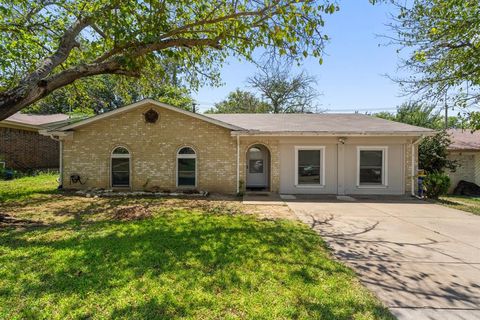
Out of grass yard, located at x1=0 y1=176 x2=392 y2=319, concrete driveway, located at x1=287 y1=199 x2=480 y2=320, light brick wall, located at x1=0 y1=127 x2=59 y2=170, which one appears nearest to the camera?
grass yard, located at x1=0 y1=176 x2=392 y2=319

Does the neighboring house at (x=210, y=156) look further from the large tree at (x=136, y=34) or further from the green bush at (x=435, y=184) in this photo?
the large tree at (x=136, y=34)

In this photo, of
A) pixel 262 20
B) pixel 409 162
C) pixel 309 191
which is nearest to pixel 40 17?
pixel 262 20

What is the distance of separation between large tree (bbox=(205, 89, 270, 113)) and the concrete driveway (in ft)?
83.8

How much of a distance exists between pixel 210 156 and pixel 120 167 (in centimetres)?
443

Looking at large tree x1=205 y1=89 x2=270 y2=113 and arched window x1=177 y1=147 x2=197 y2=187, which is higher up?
large tree x1=205 y1=89 x2=270 y2=113

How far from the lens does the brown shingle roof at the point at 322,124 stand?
11.5 m

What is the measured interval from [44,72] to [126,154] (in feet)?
18.7

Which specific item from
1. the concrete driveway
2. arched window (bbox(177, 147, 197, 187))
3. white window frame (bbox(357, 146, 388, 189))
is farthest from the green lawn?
white window frame (bbox(357, 146, 388, 189))

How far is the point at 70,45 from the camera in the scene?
756cm

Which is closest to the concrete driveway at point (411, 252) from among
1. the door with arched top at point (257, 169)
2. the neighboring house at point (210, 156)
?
the neighboring house at point (210, 156)

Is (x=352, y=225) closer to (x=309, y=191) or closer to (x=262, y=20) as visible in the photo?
(x=309, y=191)

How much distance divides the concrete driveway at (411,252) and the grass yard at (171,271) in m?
0.47

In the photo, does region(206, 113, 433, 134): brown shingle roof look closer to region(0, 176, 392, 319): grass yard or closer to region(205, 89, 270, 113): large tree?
region(0, 176, 392, 319): grass yard

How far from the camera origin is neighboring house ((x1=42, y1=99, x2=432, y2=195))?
11.9 metres
